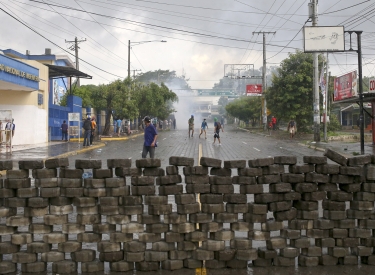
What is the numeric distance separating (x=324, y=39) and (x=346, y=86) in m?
4.16

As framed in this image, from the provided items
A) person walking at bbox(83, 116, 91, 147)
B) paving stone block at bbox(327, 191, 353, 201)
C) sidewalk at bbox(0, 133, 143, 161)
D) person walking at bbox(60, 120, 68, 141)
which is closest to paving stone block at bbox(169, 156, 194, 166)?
paving stone block at bbox(327, 191, 353, 201)

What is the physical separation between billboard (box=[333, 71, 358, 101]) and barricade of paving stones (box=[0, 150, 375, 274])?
23.6 metres

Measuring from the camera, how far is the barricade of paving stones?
17.6 ft

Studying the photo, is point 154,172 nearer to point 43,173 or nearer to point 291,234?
point 43,173

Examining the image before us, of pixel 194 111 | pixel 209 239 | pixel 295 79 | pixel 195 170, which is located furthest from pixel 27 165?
pixel 194 111

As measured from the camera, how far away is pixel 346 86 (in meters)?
30.5

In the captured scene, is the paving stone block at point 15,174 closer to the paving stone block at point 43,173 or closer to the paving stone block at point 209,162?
the paving stone block at point 43,173

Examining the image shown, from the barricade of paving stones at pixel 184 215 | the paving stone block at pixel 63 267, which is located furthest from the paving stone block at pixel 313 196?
the paving stone block at pixel 63 267

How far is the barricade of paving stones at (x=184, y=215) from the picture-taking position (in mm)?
5355

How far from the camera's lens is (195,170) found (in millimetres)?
5516

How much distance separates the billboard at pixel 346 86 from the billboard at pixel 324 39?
2501mm

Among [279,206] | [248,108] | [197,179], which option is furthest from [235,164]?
[248,108]

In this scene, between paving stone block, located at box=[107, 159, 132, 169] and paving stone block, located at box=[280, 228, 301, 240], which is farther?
paving stone block, located at box=[280, 228, 301, 240]

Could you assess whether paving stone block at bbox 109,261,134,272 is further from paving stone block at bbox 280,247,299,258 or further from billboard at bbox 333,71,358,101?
billboard at bbox 333,71,358,101
